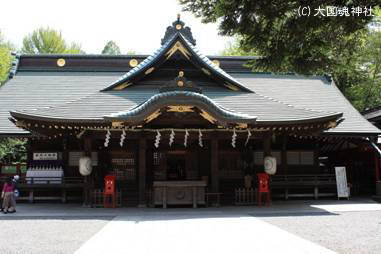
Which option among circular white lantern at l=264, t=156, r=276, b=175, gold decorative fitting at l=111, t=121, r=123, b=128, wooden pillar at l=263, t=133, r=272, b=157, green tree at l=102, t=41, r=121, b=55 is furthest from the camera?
green tree at l=102, t=41, r=121, b=55

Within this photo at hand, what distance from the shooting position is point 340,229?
8.99 metres

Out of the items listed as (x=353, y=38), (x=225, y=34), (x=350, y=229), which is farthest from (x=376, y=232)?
(x=225, y=34)

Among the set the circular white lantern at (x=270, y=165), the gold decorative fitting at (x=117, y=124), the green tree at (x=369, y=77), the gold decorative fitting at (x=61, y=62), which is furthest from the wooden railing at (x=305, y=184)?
the green tree at (x=369, y=77)

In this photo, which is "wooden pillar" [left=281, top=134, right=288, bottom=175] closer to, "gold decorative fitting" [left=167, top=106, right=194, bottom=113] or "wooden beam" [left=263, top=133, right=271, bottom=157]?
"wooden beam" [left=263, top=133, right=271, bottom=157]

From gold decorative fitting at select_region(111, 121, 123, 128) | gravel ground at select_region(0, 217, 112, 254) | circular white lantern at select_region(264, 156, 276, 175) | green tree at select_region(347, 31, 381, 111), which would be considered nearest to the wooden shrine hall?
gold decorative fitting at select_region(111, 121, 123, 128)

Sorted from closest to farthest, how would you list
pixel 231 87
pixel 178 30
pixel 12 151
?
1. pixel 231 87
2. pixel 178 30
3. pixel 12 151

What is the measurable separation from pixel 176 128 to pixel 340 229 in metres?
7.09

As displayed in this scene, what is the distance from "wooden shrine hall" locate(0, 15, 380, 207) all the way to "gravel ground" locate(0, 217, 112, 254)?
11.3 feet

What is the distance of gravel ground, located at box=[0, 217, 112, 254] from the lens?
7.07 m

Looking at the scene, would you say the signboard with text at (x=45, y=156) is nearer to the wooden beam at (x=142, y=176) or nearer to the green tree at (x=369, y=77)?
the wooden beam at (x=142, y=176)

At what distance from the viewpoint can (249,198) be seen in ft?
48.4

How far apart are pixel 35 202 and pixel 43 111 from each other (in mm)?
4455

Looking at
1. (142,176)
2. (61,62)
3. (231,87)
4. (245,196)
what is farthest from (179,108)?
(61,62)

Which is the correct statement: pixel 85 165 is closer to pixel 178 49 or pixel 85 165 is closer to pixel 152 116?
pixel 152 116
